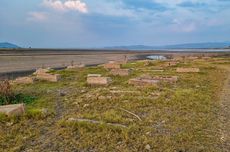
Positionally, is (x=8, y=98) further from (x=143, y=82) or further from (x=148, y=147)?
(x=143, y=82)

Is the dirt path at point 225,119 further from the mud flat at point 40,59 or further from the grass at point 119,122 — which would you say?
the mud flat at point 40,59

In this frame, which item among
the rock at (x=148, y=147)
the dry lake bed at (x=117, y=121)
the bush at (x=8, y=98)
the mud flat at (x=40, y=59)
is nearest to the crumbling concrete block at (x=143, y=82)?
the dry lake bed at (x=117, y=121)

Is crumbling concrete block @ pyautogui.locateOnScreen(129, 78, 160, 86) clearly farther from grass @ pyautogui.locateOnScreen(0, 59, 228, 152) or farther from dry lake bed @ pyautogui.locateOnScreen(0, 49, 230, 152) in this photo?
grass @ pyautogui.locateOnScreen(0, 59, 228, 152)

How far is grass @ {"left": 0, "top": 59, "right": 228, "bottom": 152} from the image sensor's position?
579 centimetres

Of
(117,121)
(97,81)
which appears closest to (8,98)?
(117,121)

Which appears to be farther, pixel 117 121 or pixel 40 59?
pixel 40 59

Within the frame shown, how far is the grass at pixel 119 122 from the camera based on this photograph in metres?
5.79

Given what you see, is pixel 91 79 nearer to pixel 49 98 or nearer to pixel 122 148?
pixel 49 98

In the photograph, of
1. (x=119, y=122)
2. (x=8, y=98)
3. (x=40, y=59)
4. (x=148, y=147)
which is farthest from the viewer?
(x=40, y=59)

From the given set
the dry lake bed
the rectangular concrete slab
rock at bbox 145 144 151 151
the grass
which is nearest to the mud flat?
the rectangular concrete slab

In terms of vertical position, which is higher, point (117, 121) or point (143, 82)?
point (143, 82)

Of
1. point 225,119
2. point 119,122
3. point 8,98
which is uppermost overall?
point 8,98

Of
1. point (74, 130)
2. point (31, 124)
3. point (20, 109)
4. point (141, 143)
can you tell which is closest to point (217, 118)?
point (141, 143)

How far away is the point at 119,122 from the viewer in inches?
282
